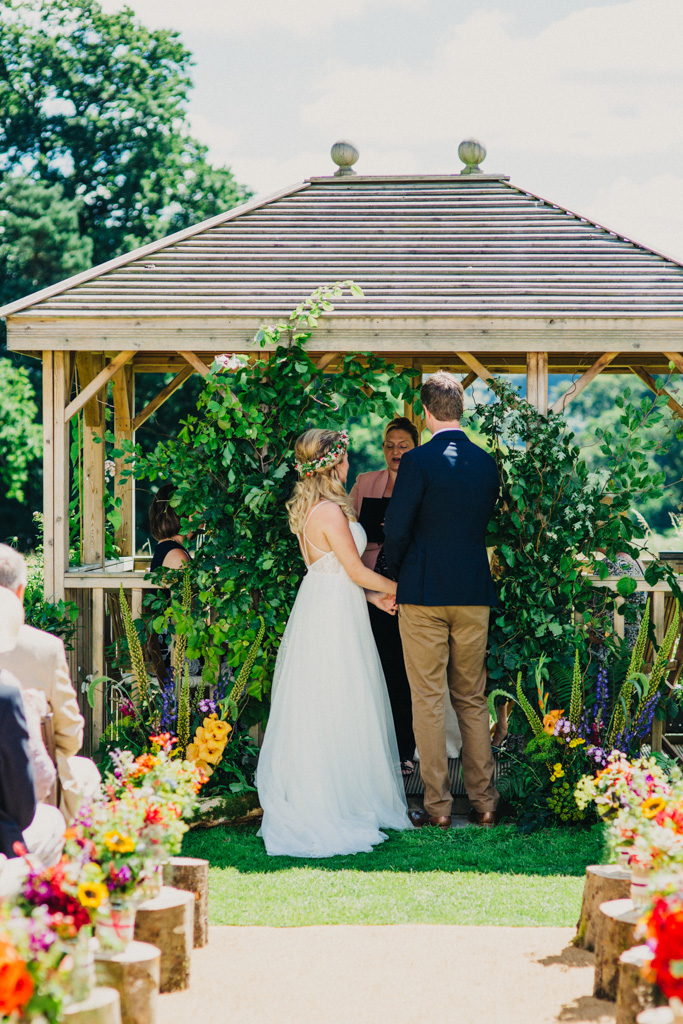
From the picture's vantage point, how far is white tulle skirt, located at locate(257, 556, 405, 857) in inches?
223

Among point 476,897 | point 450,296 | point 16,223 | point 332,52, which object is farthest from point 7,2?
point 332,52

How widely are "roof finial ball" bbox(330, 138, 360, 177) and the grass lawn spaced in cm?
514

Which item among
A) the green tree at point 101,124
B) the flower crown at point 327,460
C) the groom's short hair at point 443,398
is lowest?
the flower crown at point 327,460

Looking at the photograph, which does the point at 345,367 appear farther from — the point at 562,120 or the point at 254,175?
the point at 562,120

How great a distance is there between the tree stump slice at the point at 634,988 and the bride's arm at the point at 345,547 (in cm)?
297

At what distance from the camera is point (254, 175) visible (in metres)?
33.9

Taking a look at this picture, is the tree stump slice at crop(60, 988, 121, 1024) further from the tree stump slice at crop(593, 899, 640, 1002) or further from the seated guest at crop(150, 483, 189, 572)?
the seated guest at crop(150, 483, 189, 572)

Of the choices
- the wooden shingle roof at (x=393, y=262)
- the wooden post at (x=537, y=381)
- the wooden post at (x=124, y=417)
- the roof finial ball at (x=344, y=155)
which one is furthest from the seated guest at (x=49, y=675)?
the roof finial ball at (x=344, y=155)

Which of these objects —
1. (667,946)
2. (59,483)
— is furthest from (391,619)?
(667,946)

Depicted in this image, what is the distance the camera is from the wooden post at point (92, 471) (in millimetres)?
7855

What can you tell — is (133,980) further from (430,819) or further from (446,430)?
(446,430)

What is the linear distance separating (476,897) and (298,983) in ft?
4.01

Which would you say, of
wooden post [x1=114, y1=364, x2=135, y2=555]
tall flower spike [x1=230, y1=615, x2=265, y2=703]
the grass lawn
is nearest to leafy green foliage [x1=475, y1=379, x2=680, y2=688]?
the grass lawn

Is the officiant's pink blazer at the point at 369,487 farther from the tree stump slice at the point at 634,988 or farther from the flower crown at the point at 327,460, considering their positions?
the tree stump slice at the point at 634,988
